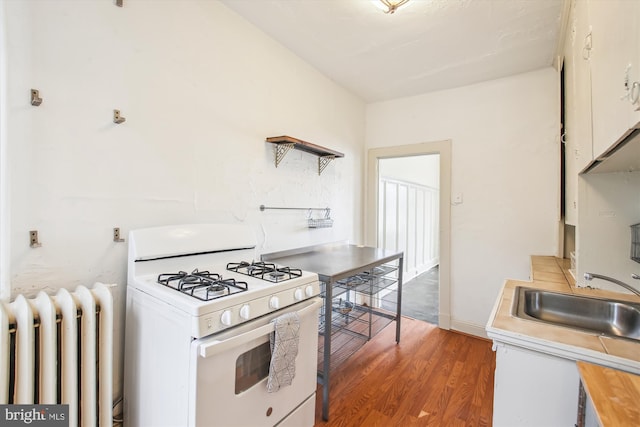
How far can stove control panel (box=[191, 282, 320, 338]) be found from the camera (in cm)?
105

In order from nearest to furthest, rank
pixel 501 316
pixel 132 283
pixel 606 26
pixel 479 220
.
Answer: pixel 606 26 → pixel 501 316 → pixel 132 283 → pixel 479 220

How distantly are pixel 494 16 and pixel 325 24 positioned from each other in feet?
3.70

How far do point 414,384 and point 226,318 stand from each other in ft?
5.33

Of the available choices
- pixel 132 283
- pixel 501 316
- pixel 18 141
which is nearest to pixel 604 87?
pixel 501 316

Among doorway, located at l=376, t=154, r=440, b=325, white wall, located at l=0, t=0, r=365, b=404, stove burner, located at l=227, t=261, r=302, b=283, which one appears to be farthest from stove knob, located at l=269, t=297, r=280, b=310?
doorway, located at l=376, t=154, r=440, b=325

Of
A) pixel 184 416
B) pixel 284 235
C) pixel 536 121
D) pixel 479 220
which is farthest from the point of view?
pixel 479 220

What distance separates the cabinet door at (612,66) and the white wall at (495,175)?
165 centimetres

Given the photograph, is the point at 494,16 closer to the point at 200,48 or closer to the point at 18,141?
the point at 200,48

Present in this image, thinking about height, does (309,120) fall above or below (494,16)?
below

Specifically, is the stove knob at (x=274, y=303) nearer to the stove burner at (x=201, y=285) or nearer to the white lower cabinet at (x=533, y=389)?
the stove burner at (x=201, y=285)

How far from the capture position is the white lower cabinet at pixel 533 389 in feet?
3.24

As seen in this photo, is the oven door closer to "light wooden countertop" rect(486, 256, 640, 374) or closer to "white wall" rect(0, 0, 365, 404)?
"white wall" rect(0, 0, 365, 404)

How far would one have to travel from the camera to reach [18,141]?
3.69ft

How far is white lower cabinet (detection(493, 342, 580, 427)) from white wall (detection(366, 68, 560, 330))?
195 centimetres
